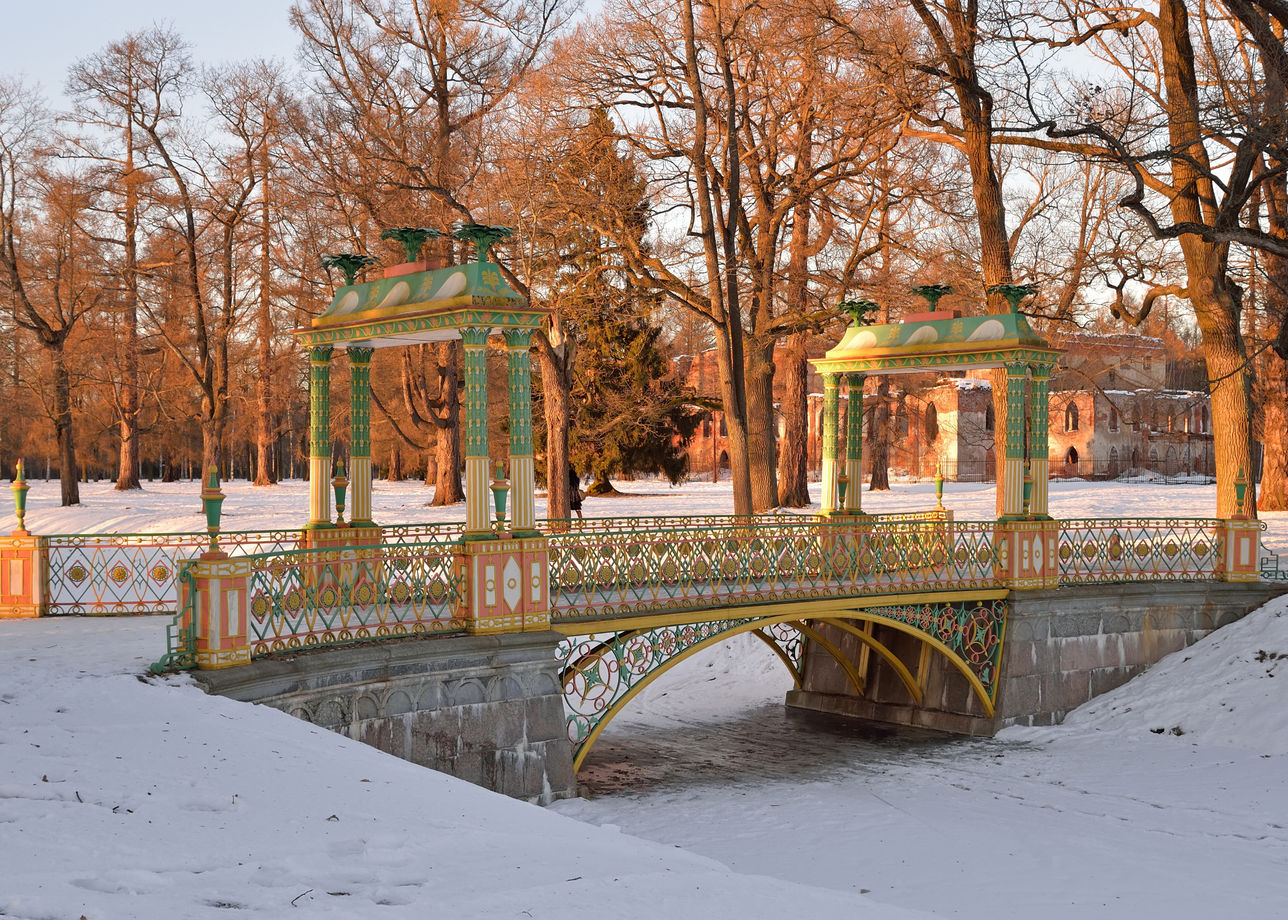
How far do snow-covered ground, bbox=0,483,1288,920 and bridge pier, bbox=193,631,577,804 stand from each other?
64 cm

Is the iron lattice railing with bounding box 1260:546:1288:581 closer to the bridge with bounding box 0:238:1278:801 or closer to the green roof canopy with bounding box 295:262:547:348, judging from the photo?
the bridge with bounding box 0:238:1278:801

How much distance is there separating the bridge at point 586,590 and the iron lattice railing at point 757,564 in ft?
0.11

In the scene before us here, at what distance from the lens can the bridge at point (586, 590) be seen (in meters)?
10.5

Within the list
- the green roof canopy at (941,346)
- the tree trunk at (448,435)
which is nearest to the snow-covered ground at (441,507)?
the tree trunk at (448,435)

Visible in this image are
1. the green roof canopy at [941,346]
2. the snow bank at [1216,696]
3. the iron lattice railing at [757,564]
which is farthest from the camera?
the green roof canopy at [941,346]

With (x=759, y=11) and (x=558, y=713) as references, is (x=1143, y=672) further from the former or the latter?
(x=759, y=11)

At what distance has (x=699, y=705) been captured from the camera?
66.2ft

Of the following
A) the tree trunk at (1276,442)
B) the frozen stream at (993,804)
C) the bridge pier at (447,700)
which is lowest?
the frozen stream at (993,804)

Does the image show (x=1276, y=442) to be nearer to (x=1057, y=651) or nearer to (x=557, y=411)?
(x=1057, y=651)

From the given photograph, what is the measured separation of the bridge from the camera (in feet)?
34.5

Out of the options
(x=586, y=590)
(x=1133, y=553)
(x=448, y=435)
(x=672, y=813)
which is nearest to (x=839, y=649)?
(x=1133, y=553)

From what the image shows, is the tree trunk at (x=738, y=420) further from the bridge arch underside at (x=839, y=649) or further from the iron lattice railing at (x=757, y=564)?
the iron lattice railing at (x=757, y=564)

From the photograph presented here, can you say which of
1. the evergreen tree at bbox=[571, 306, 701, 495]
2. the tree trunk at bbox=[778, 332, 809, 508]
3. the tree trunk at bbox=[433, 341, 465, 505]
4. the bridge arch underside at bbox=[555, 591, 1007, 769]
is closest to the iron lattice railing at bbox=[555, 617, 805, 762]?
the bridge arch underside at bbox=[555, 591, 1007, 769]

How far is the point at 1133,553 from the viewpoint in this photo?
59.3ft
